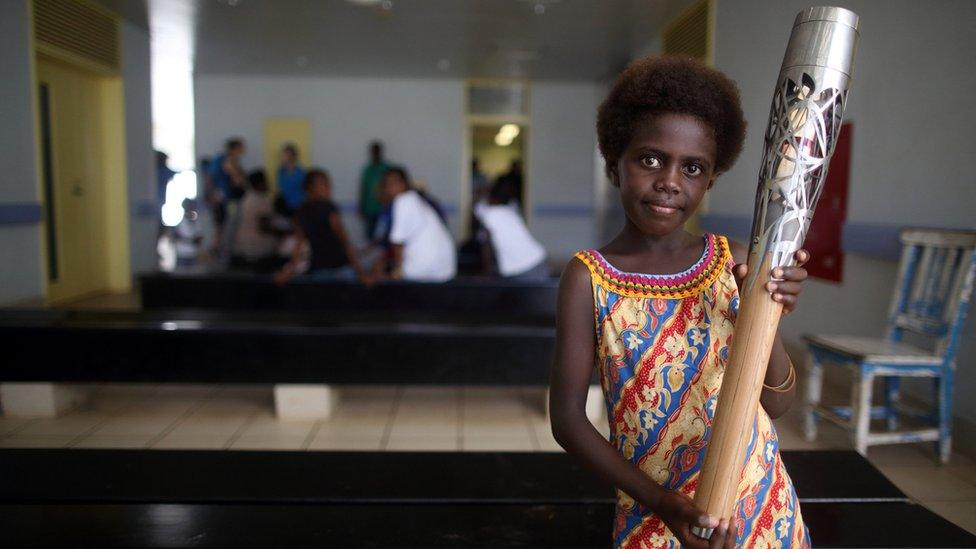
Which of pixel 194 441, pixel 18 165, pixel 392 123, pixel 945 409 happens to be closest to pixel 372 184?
pixel 392 123

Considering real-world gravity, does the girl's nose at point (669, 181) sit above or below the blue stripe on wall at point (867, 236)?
above

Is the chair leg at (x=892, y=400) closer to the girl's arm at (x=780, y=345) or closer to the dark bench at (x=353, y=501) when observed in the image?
the dark bench at (x=353, y=501)

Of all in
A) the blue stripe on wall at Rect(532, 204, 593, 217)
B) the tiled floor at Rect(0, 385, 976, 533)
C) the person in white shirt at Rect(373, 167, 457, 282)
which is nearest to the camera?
the tiled floor at Rect(0, 385, 976, 533)

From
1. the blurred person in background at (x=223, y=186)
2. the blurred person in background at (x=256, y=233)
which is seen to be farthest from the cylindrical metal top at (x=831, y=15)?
the blurred person in background at (x=223, y=186)

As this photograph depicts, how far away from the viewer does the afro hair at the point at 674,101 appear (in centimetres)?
88

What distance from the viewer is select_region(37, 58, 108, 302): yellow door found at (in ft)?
18.8

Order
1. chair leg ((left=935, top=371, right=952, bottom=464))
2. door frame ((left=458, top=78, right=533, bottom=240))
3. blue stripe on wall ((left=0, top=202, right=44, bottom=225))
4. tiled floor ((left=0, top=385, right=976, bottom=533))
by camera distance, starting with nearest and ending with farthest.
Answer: chair leg ((left=935, top=371, right=952, bottom=464)) < tiled floor ((left=0, top=385, right=976, bottom=533)) < blue stripe on wall ((left=0, top=202, right=44, bottom=225)) < door frame ((left=458, top=78, right=533, bottom=240))

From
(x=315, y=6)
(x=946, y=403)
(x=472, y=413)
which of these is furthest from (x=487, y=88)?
(x=946, y=403)

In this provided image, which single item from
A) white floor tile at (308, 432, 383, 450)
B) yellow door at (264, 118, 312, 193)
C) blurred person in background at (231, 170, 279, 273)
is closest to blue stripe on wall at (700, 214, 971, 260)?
white floor tile at (308, 432, 383, 450)

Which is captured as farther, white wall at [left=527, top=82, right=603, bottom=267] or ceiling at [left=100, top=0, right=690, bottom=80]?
white wall at [left=527, top=82, right=603, bottom=267]

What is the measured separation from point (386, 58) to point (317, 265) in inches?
194

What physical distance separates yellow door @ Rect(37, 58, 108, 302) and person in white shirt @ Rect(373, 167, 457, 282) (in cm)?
305

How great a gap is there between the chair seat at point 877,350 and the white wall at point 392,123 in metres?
7.80

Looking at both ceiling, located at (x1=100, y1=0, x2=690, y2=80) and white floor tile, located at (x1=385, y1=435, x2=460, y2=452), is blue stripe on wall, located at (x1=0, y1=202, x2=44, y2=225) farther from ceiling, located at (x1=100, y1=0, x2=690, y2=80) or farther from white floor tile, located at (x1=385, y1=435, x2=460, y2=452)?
white floor tile, located at (x1=385, y1=435, x2=460, y2=452)
